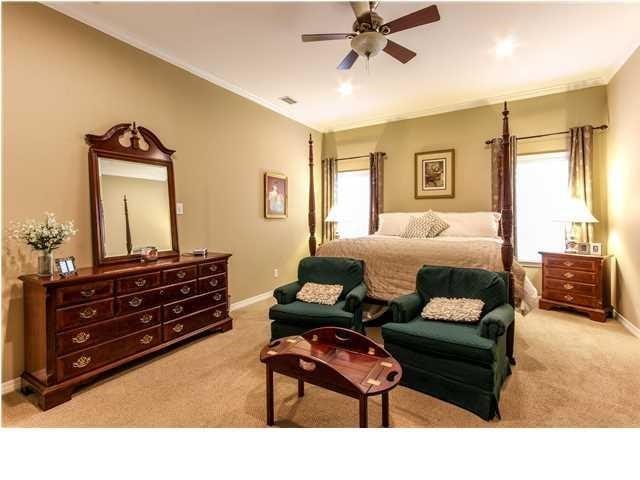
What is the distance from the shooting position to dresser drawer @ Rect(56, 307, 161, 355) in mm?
2152

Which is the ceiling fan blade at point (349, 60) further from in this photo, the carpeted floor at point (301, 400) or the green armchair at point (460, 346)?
the carpeted floor at point (301, 400)

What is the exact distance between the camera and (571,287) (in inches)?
149

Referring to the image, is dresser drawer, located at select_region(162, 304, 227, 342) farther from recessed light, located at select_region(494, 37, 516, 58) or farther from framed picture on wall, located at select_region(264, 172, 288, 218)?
recessed light, located at select_region(494, 37, 516, 58)

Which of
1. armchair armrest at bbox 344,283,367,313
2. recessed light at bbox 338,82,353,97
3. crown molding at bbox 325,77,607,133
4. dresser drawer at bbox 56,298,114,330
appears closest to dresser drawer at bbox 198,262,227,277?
dresser drawer at bbox 56,298,114,330

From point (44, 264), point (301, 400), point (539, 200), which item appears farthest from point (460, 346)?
point (539, 200)

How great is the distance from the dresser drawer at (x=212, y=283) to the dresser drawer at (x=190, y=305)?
6 cm

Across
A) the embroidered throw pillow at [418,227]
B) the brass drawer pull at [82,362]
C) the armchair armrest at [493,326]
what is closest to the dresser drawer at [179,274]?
the brass drawer pull at [82,362]

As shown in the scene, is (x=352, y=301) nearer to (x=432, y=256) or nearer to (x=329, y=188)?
(x=432, y=256)

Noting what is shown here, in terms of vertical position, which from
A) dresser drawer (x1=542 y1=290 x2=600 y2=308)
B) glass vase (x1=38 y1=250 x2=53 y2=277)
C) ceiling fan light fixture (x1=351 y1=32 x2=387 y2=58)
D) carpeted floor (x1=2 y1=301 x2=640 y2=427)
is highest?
ceiling fan light fixture (x1=351 y1=32 x2=387 y2=58)

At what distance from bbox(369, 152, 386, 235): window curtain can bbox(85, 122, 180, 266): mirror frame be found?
11.0ft

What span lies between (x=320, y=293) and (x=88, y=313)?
184cm

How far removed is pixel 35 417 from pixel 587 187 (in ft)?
19.2

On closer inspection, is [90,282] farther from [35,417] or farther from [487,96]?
[487,96]

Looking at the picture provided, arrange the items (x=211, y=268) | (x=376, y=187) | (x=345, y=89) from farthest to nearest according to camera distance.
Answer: (x=376, y=187) → (x=345, y=89) → (x=211, y=268)
